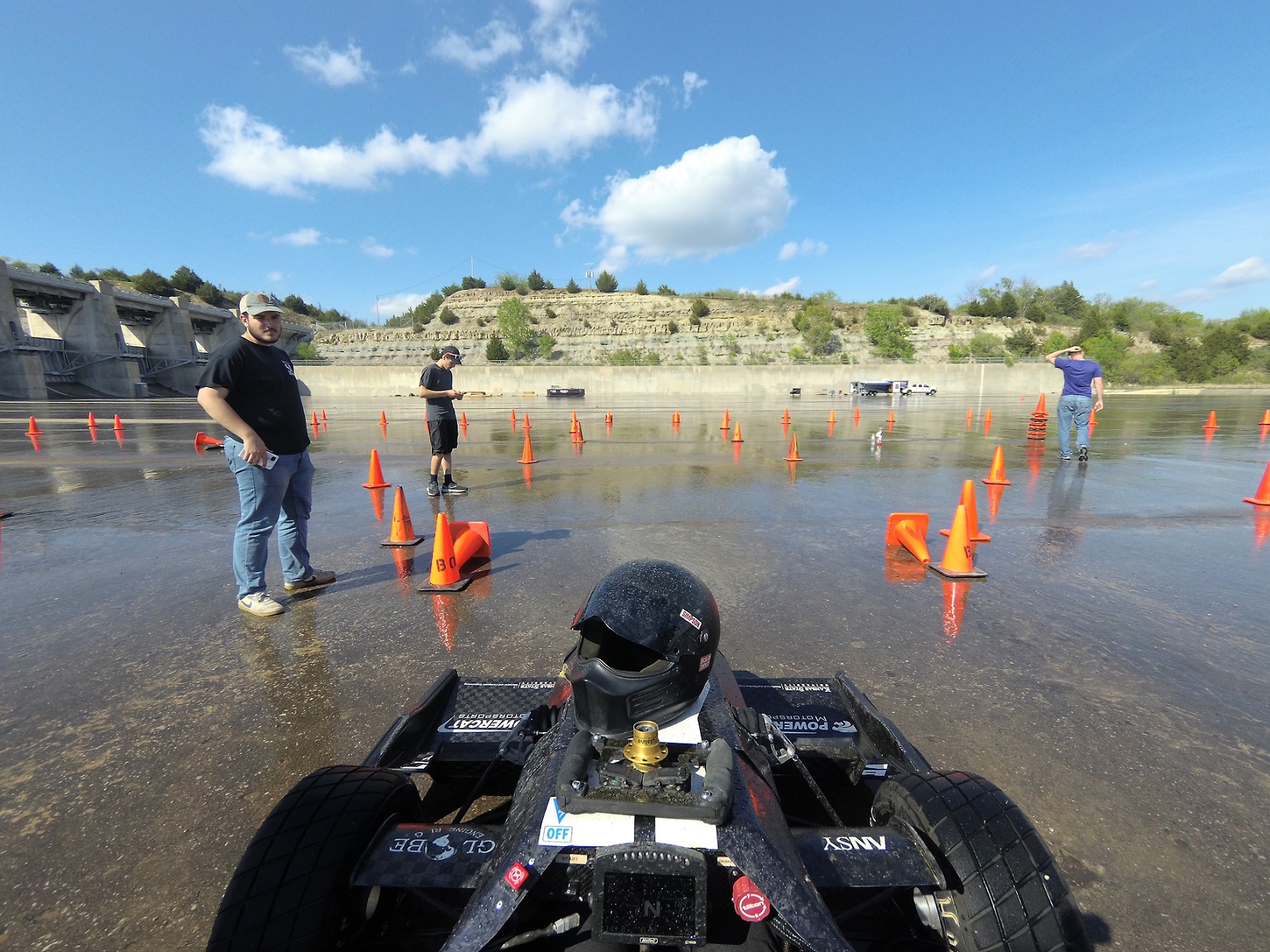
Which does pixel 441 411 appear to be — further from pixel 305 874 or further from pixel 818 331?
pixel 818 331

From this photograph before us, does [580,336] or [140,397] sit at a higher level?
[580,336]

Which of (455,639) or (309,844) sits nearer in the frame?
(309,844)

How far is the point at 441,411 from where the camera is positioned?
7680mm

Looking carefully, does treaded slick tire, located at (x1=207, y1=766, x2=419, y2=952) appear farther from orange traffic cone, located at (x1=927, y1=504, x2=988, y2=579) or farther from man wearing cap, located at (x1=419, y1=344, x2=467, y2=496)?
man wearing cap, located at (x1=419, y1=344, x2=467, y2=496)

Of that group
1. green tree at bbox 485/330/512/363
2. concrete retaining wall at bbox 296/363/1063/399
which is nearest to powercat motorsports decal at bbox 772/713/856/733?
concrete retaining wall at bbox 296/363/1063/399

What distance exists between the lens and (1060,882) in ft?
4.47

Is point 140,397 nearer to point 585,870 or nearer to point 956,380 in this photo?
point 585,870

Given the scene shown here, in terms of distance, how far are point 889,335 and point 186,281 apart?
91695 mm

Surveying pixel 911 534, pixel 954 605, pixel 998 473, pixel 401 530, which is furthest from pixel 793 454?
pixel 401 530

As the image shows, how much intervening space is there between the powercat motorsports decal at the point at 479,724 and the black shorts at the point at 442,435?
5868 millimetres

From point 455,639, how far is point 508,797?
1.59 m

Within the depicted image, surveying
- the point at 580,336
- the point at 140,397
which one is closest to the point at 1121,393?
the point at 580,336

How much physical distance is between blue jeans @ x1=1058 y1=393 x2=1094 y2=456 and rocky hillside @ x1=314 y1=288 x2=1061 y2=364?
50374 millimetres

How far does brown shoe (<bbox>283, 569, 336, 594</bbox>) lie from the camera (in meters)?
4.63
